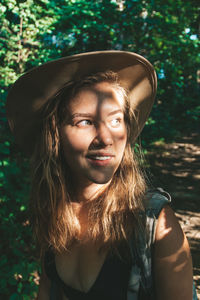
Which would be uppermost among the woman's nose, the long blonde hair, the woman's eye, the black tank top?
the woman's eye

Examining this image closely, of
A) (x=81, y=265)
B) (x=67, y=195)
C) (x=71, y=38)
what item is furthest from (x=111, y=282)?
(x=71, y=38)

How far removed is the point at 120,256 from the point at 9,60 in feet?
11.1

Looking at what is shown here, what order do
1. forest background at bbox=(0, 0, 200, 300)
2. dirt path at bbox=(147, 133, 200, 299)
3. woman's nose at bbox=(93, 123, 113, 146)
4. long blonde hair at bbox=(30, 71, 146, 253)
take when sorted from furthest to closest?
1. dirt path at bbox=(147, 133, 200, 299)
2. forest background at bbox=(0, 0, 200, 300)
3. long blonde hair at bbox=(30, 71, 146, 253)
4. woman's nose at bbox=(93, 123, 113, 146)

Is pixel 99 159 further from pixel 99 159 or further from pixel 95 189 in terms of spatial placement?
pixel 95 189

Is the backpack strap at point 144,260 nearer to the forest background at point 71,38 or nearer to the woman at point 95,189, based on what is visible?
the woman at point 95,189

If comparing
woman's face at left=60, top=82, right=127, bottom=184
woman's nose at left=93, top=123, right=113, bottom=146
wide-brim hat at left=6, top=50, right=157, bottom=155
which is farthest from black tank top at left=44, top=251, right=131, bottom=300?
wide-brim hat at left=6, top=50, right=157, bottom=155

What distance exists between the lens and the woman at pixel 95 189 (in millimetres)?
1427

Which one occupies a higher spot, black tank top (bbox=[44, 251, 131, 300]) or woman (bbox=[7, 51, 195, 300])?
woman (bbox=[7, 51, 195, 300])

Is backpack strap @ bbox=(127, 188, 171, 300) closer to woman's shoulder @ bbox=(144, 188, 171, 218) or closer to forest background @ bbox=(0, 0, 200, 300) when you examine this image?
woman's shoulder @ bbox=(144, 188, 171, 218)

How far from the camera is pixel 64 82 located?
168cm

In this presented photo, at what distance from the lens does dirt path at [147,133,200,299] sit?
4570 mm

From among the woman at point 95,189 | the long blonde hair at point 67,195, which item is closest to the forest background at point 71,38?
the long blonde hair at point 67,195

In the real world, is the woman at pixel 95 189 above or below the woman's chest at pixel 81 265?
above

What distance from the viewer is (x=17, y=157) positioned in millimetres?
3998
